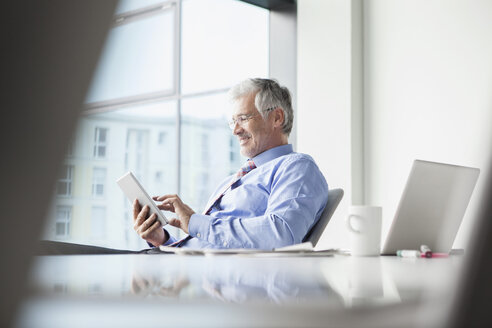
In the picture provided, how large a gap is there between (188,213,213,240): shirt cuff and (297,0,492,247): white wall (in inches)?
67.7

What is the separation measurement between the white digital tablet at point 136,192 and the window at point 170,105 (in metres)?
2.57

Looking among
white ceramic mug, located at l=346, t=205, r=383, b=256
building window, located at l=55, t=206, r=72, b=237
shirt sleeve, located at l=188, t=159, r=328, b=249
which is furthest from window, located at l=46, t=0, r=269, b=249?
building window, located at l=55, t=206, r=72, b=237

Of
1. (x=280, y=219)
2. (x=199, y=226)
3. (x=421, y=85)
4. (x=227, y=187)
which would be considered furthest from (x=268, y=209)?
(x=421, y=85)

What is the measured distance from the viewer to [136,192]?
188cm

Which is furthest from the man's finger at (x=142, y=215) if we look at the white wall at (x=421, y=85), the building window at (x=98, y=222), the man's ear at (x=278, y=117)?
the building window at (x=98, y=222)

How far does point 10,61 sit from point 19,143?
0.02m

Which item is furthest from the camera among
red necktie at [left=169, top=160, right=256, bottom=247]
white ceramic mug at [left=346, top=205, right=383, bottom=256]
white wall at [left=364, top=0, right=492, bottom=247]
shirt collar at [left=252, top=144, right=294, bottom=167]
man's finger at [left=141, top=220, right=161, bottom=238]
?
white wall at [left=364, top=0, right=492, bottom=247]

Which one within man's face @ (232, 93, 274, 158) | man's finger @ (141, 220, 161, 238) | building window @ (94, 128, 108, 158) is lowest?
man's finger @ (141, 220, 161, 238)

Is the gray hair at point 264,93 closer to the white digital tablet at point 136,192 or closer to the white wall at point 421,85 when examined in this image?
the white digital tablet at point 136,192

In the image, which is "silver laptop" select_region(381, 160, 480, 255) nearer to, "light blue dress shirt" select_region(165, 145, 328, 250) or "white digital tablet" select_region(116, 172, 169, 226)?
"light blue dress shirt" select_region(165, 145, 328, 250)

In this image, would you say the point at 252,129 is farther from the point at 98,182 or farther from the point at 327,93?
the point at 98,182

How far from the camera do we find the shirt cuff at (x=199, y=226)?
1.95 meters

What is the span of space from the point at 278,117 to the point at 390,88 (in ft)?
4.44

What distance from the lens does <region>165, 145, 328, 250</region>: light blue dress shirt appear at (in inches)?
71.7
